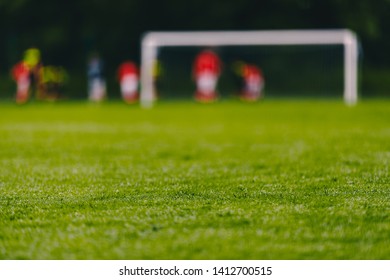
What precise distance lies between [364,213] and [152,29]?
31.8 metres

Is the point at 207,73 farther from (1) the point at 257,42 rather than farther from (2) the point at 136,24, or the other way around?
(2) the point at 136,24

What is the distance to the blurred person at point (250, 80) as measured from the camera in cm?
2753

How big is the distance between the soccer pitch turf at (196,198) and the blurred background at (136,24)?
23.8 meters

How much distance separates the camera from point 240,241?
379 cm

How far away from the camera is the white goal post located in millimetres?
23844

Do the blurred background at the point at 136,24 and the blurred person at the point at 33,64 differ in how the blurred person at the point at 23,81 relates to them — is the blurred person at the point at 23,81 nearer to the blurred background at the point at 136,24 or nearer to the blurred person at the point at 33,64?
the blurred person at the point at 33,64

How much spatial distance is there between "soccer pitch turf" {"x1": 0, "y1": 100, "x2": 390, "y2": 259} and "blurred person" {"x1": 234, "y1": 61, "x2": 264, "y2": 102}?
17195 millimetres

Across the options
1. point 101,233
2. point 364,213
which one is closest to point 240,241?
point 101,233

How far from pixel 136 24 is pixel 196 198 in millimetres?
31405

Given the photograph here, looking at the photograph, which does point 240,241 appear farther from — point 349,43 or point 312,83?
point 312,83

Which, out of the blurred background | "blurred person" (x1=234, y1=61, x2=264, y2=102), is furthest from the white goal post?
the blurred background

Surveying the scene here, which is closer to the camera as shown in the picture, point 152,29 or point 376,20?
point 376,20

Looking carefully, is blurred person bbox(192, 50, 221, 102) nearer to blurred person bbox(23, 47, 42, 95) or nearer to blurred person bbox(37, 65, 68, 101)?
blurred person bbox(23, 47, 42, 95)

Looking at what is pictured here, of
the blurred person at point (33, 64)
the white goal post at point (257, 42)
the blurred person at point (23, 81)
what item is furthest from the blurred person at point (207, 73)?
the blurred person at point (23, 81)
